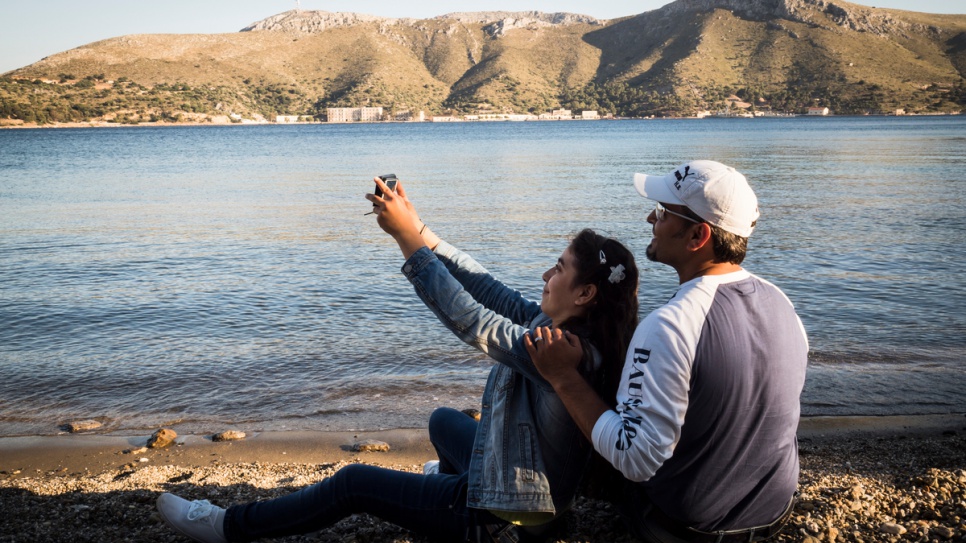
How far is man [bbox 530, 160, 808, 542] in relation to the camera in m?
2.74

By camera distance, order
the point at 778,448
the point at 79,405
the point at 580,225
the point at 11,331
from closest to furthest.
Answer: the point at 778,448 < the point at 79,405 < the point at 11,331 < the point at 580,225

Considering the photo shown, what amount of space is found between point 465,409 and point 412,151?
59.3 metres

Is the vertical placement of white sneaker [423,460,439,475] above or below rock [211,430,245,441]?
above

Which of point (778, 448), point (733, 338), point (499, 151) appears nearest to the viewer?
point (733, 338)

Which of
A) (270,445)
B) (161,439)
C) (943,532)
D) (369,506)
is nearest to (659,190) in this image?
(369,506)

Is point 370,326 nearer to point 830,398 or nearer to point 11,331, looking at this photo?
point 11,331

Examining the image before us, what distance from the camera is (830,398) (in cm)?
834

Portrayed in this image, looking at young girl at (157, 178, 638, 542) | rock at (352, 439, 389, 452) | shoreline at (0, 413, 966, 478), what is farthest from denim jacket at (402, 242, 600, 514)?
rock at (352, 439, 389, 452)

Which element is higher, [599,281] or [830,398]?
[599,281]

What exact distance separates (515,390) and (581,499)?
70.7 inches

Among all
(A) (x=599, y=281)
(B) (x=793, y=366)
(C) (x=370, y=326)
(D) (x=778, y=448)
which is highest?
(A) (x=599, y=281)

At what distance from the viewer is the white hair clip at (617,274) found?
10.1 feet

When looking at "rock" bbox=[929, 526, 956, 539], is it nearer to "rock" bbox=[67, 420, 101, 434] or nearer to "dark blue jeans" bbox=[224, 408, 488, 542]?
"dark blue jeans" bbox=[224, 408, 488, 542]

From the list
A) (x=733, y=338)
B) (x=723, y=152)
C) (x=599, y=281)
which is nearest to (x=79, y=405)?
(x=599, y=281)
